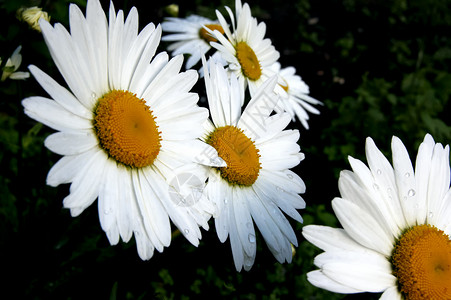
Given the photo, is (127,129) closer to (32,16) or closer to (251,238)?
(251,238)

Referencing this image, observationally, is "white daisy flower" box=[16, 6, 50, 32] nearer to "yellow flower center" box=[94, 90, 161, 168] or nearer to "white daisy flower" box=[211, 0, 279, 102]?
"yellow flower center" box=[94, 90, 161, 168]

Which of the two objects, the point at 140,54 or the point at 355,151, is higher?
the point at 140,54

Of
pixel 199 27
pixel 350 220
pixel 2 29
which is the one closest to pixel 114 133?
pixel 350 220

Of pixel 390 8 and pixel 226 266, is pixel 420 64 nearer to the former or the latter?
pixel 390 8

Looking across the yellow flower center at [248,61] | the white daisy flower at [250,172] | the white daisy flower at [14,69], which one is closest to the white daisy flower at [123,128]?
the white daisy flower at [250,172]

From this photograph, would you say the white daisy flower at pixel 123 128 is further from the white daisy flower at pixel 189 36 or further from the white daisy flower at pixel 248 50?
the white daisy flower at pixel 189 36

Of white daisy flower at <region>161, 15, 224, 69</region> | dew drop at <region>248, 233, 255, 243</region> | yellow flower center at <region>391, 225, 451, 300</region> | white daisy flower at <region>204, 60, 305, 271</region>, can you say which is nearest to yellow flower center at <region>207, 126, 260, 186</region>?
white daisy flower at <region>204, 60, 305, 271</region>

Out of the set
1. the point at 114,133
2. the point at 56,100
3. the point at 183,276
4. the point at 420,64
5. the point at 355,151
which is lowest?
the point at 183,276
